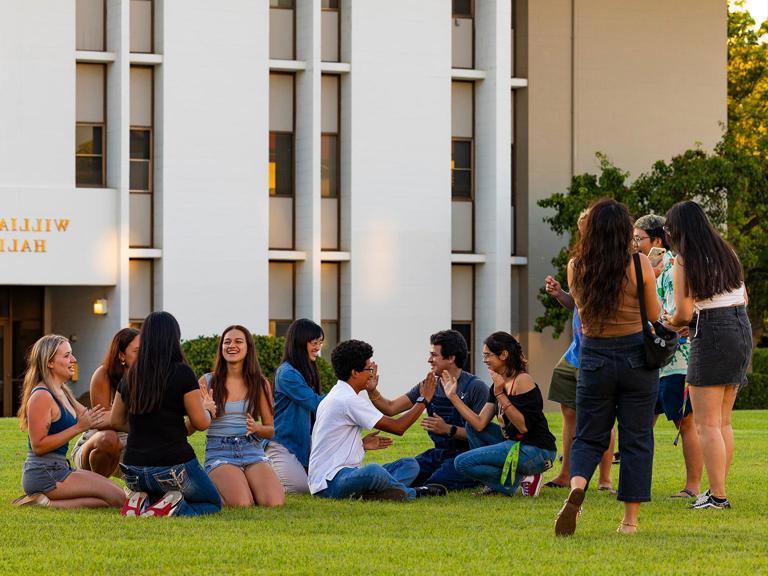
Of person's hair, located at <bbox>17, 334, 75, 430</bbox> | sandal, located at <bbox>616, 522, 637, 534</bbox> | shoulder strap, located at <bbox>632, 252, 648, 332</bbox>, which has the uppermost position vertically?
shoulder strap, located at <bbox>632, 252, 648, 332</bbox>

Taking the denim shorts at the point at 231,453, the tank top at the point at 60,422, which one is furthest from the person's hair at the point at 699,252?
the tank top at the point at 60,422

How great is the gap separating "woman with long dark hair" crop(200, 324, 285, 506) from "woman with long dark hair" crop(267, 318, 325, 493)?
0.67 meters

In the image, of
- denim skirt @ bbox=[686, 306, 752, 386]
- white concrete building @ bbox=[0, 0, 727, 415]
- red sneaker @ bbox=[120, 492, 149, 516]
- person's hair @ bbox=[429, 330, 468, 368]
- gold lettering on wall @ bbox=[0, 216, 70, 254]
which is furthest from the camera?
white concrete building @ bbox=[0, 0, 727, 415]

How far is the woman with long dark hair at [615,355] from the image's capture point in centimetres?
994

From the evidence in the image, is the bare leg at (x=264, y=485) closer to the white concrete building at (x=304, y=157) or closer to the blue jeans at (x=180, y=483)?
the blue jeans at (x=180, y=483)

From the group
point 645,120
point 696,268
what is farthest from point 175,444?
point 645,120

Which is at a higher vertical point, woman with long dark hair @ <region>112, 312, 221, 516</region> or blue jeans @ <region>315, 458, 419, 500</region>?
woman with long dark hair @ <region>112, 312, 221, 516</region>

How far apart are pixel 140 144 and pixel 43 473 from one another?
19.1m

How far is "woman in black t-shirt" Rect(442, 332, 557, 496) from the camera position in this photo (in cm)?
1266

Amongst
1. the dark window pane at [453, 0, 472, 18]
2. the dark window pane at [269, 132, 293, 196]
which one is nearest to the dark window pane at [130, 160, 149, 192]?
the dark window pane at [269, 132, 293, 196]

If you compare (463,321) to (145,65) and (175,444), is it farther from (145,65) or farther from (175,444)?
(175,444)

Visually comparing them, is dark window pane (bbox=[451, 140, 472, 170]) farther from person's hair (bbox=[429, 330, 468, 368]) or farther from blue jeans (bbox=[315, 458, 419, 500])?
blue jeans (bbox=[315, 458, 419, 500])

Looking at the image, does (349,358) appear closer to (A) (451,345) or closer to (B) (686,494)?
(A) (451,345)

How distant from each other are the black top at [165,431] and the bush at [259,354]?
16.5 metres
